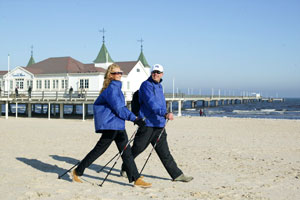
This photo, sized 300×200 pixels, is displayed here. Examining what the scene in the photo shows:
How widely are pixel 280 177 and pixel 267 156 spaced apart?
2708 mm

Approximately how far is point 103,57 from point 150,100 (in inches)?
1256

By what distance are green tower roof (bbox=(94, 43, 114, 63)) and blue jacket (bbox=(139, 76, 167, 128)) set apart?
3119 centimetres

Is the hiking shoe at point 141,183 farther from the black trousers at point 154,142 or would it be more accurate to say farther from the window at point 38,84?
the window at point 38,84

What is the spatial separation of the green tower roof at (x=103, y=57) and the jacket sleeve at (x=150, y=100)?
31.2 meters

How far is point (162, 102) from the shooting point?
5562 mm

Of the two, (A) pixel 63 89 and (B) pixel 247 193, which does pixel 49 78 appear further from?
(B) pixel 247 193

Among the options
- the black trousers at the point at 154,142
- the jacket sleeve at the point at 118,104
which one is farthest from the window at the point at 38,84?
the jacket sleeve at the point at 118,104

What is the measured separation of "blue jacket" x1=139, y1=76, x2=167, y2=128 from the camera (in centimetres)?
539

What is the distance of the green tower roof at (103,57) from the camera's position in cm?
3646

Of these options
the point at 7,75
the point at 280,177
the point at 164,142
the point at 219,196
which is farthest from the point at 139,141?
the point at 7,75

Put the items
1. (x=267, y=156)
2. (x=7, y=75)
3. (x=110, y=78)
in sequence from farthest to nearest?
(x=7, y=75)
(x=267, y=156)
(x=110, y=78)

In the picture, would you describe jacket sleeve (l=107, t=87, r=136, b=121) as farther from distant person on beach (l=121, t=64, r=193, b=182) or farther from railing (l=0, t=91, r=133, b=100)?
railing (l=0, t=91, r=133, b=100)

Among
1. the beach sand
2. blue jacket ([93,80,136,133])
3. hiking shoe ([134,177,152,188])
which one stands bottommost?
the beach sand

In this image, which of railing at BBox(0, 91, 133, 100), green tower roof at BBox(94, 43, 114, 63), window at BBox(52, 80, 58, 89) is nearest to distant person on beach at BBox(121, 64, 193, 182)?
railing at BBox(0, 91, 133, 100)
